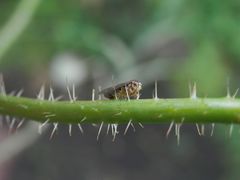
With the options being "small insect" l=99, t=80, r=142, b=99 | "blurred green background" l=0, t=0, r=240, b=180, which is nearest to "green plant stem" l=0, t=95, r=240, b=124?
"small insect" l=99, t=80, r=142, b=99

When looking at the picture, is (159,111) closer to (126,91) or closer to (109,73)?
(126,91)

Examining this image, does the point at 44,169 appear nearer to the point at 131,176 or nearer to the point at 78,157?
the point at 78,157

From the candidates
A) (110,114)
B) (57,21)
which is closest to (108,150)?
(57,21)

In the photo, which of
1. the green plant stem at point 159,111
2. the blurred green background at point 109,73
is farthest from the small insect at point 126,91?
the blurred green background at point 109,73

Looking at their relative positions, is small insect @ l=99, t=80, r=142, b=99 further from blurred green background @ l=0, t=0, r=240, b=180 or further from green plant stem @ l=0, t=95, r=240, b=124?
blurred green background @ l=0, t=0, r=240, b=180

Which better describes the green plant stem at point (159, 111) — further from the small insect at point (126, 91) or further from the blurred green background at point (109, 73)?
the blurred green background at point (109, 73)

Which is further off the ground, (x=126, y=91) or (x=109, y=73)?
(x=109, y=73)

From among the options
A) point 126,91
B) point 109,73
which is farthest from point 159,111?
point 109,73

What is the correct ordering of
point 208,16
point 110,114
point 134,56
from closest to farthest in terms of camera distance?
point 110,114, point 208,16, point 134,56
